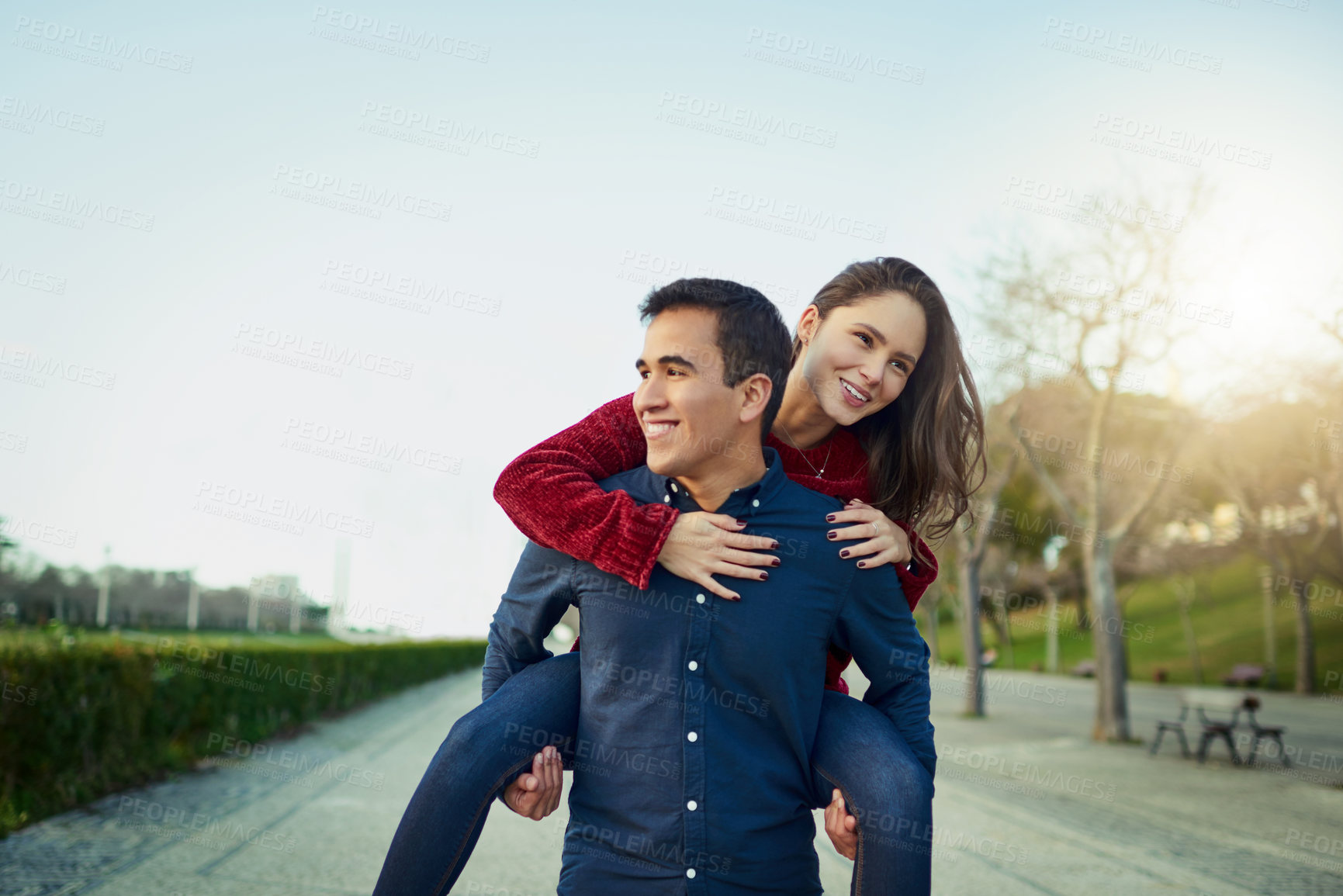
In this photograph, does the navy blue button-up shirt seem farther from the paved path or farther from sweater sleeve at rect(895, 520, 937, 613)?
the paved path

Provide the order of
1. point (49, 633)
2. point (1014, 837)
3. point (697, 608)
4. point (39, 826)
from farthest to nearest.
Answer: point (1014, 837) < point (49, 633) < point (39, 826) < point (697, 608)

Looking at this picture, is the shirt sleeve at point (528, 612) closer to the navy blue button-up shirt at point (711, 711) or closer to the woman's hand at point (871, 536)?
the navy blue button-up shirt at point (711, 711)

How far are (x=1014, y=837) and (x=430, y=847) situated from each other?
27.7 ft

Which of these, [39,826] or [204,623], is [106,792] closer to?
[39,826]

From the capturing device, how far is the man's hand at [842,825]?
2.24m

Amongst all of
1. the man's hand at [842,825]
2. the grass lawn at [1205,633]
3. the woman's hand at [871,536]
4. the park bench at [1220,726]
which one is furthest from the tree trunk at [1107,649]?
the man's hand at [842,825]

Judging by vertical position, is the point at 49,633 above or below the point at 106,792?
above

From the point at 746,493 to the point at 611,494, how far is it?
1.03 ft

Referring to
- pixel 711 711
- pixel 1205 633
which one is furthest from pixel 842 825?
pixel 1205 633

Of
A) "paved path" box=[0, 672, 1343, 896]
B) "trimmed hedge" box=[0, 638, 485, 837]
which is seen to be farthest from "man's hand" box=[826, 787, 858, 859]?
"trimmed hedge" box=[0, 638, 485, 837]

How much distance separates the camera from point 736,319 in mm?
2350

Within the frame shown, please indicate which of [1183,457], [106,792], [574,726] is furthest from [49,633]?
[1183,457]

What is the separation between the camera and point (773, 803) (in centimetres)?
230

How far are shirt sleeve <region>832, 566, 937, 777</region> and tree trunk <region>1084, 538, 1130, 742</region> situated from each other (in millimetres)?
16089
